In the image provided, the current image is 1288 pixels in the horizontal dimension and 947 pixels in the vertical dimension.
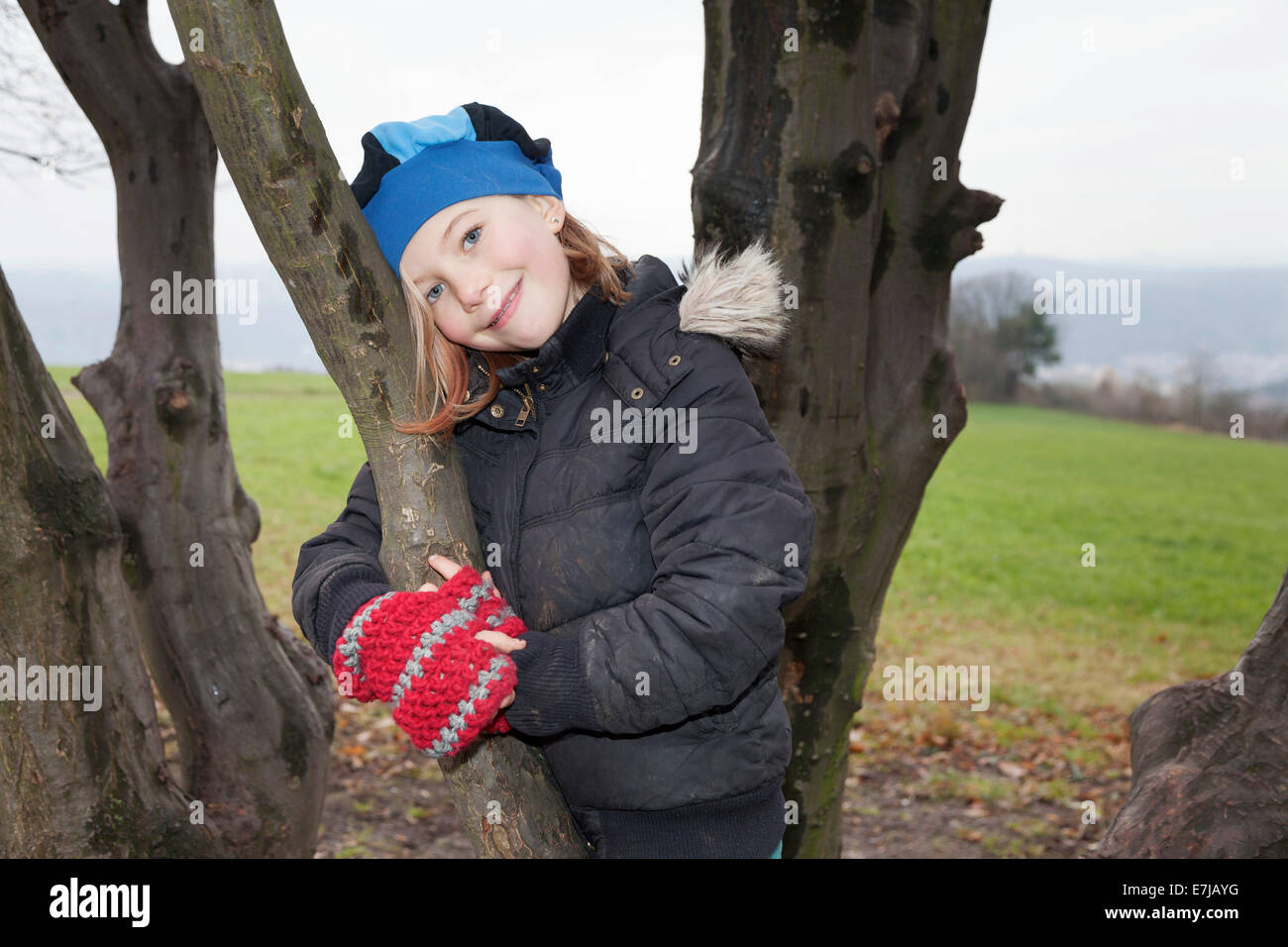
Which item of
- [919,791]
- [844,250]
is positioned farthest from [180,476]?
[919,791]

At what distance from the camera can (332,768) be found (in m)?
5.85

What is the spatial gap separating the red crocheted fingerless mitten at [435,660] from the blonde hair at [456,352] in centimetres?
28

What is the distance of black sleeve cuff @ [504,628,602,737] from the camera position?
5.15 ft

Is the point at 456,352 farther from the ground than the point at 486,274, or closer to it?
closer to it

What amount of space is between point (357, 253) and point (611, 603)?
2.37ft

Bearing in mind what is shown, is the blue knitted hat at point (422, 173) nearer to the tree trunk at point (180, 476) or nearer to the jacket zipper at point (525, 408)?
the jacket zipper at point (525, 408)

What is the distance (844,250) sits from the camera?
112 inches

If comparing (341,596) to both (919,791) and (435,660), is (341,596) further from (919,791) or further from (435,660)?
(919,791)

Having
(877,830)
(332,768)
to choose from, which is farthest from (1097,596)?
(332,768)

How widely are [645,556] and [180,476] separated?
264 centimetres

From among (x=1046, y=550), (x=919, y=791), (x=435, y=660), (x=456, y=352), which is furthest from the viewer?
(x=1046, y=550)

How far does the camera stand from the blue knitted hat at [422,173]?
179 cm

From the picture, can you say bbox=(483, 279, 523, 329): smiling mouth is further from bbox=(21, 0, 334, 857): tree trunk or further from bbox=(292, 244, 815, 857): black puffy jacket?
bbox=(21, 0, 334, 857): tree trunk
